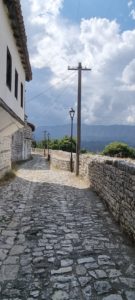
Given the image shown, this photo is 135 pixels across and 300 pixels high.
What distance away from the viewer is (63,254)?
19.1 ft

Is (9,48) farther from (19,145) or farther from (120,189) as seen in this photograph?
(19,145)

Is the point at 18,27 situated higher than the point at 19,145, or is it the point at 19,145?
the point at 18,27

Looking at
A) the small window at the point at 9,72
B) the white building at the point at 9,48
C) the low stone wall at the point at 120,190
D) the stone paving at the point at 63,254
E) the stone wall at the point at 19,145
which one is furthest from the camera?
the stone wall at the point at 19,145

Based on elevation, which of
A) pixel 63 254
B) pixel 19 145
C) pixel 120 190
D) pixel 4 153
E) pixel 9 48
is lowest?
pixel 63 254

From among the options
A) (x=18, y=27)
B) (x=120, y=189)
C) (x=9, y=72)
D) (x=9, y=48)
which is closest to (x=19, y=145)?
(x=9, y=72)

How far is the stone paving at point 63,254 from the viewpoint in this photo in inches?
177

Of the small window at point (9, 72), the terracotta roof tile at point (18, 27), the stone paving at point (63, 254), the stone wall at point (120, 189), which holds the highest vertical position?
the terracotta roof tile at point (18, 27)

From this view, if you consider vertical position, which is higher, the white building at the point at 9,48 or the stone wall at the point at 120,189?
the white building at the point at 9,48

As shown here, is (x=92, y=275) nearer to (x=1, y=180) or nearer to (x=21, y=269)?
(x=21, y=269)

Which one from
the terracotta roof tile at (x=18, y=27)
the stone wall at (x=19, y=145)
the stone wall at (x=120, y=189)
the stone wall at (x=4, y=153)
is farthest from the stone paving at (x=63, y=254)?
the stone wall at (x=19, y=145)

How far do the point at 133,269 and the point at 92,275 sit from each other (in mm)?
655

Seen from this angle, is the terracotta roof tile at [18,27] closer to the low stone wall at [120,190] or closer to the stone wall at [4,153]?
the stone wall at [4,153]

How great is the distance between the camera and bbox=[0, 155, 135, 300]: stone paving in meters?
4.49

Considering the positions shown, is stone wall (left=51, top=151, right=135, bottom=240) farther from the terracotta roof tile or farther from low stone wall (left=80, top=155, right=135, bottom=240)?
the terracotta roof tile
